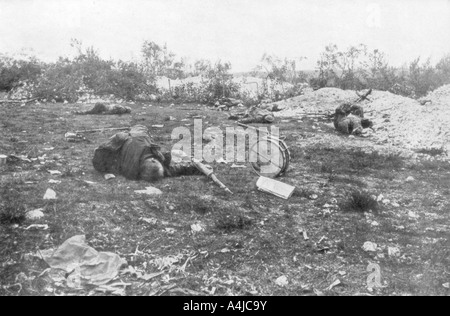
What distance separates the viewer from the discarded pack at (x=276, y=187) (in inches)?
183

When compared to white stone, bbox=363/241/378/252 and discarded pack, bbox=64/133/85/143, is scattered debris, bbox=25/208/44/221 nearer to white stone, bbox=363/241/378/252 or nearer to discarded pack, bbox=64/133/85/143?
white stone, bbox=363/241/378/252

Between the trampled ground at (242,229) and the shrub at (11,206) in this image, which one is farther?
the shrub at (11,206)

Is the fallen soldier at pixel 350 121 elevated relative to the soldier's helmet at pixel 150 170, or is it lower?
elevated

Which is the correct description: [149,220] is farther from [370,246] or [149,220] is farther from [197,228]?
[370,246]

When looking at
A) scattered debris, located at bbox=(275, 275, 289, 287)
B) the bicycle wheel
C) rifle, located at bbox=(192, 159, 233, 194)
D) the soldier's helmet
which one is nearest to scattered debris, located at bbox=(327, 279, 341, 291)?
scattered debris, located at bbox=(275, 275, 289, 287)

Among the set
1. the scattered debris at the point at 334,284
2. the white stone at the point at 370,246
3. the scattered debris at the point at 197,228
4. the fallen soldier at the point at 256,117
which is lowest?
the scattered debris at the point at 334,284

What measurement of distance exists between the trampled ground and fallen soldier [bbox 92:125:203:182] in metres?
0.17

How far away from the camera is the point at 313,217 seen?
13.5 feet

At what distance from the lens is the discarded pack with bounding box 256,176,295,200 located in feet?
15.2

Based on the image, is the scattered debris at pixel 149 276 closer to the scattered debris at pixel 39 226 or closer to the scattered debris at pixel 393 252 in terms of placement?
the scattered debris at pixel 39 226

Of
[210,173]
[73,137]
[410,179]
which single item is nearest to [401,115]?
[410,179]

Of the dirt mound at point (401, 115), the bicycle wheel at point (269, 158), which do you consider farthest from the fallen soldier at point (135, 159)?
the dirt mound at point (401, 115)

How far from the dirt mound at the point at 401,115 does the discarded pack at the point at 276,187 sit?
3.77m
